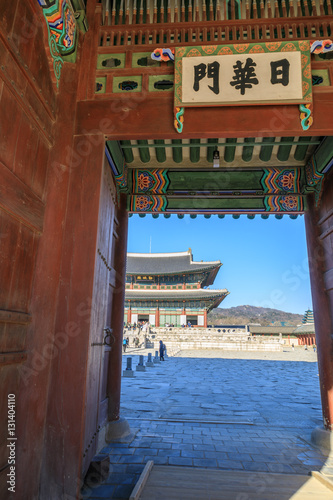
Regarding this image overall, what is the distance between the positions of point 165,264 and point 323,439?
3621cm

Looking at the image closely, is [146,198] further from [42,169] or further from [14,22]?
[14,22]

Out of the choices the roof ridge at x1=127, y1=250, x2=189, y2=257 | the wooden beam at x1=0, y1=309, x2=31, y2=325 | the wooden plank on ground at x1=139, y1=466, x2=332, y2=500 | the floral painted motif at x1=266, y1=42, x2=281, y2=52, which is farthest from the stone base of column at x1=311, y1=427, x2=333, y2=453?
the roof ridge at x1=127, y1=250, x2=189, y2=257

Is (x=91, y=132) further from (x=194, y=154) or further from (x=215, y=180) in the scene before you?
(x=215, y=180)

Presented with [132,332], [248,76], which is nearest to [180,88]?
[248,76]

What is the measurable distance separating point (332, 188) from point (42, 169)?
346 centimetres

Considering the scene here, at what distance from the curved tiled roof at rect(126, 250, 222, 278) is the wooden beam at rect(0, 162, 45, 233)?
32.2 m

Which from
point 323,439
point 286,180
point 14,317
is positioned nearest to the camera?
point 14,317

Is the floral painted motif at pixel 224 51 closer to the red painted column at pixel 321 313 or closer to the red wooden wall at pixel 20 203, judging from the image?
the red wooden wall at pixel 20 203

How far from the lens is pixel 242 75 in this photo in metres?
3.06

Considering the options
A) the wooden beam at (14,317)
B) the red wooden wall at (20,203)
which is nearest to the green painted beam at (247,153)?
the red wooden wall at (20,203)

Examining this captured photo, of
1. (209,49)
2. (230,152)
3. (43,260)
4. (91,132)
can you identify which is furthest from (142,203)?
(43,260)

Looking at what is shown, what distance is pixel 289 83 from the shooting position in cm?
297

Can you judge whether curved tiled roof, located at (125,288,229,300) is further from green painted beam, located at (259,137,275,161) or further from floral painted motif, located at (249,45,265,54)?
floral painted motif, located at (249,45,265,54)

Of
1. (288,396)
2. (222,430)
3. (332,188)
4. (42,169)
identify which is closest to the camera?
(42,169)
